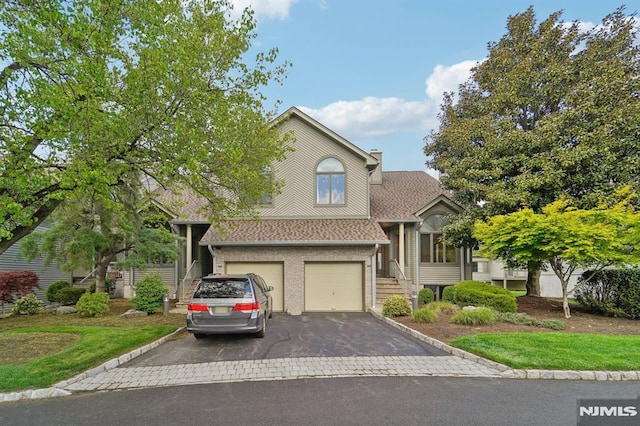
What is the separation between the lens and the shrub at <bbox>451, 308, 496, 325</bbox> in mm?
10250

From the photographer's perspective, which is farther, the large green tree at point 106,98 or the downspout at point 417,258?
the downspout at point 417,258

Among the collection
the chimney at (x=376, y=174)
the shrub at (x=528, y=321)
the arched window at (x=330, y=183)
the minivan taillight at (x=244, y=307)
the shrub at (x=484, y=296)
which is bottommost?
the shrub at (x=528, y=321)

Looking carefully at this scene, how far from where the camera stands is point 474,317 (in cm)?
1028

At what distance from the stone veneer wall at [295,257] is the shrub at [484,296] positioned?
3.57m

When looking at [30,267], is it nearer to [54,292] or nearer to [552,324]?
[54,292]

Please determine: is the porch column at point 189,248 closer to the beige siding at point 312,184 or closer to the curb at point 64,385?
the beige siding at point 312,184

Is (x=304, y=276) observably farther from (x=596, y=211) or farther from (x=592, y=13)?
(x=592, y=13)

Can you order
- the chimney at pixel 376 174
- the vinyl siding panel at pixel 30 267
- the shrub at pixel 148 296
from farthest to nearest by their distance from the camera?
the chimney at pixel 376 174 < the vinyl siding panel at pixel 30 267 < the shrub at pixel 148 296

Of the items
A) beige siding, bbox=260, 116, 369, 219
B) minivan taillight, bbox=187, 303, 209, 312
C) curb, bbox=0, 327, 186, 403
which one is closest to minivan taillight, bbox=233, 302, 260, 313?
minivan taillight, bbox=187, 303, 209, 312

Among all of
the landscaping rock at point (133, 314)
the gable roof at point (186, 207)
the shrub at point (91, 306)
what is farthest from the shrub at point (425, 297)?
the shrub at point (91, 306)

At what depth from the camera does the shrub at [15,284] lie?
13.1m

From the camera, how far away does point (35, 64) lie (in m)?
7.28

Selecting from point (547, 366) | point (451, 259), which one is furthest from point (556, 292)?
point (547, 366)

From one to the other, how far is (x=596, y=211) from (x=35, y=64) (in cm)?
1585
